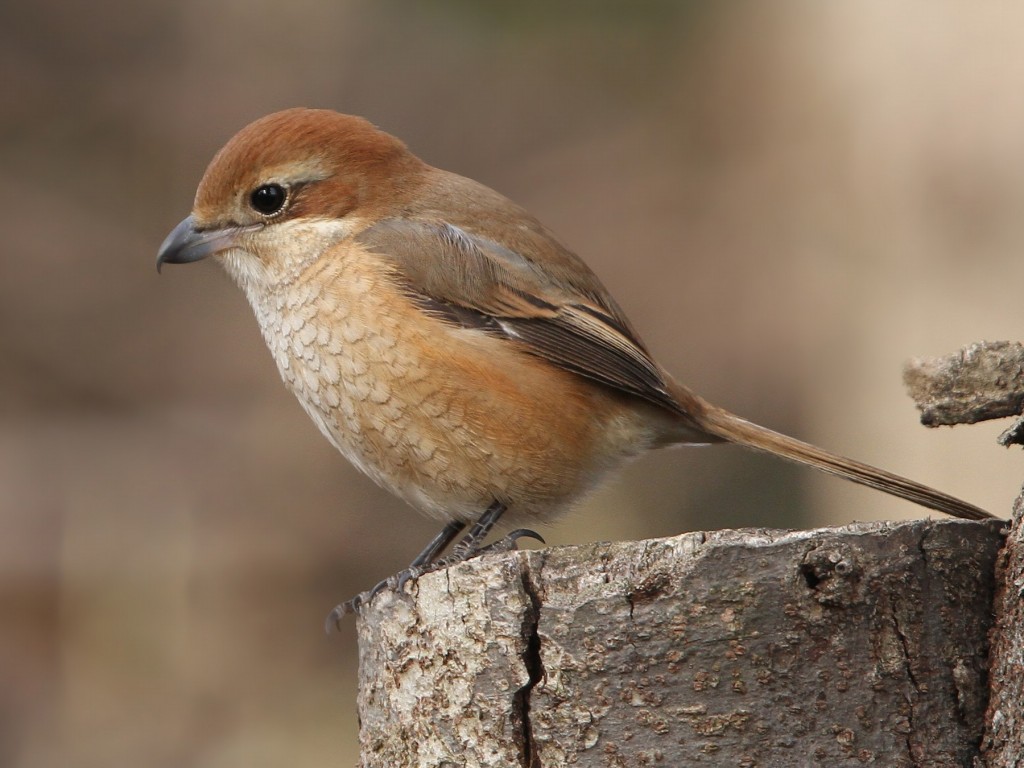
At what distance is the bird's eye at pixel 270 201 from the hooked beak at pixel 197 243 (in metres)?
0.07

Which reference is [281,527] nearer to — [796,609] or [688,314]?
[688,314]

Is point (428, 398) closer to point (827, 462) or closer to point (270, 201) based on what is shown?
point (270, 201)

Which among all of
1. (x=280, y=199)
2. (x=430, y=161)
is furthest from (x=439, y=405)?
(x=430, y=161)

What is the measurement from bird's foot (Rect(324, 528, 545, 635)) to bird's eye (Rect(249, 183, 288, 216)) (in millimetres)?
1118

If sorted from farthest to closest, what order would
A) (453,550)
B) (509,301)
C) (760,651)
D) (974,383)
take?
(509,301) → (453,550) → (974,383) → (760,651)

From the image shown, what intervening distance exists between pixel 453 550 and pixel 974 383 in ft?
5.26

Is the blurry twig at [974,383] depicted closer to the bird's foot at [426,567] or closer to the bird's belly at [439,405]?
the bird's foot at [426,567]

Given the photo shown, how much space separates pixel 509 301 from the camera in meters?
3.80

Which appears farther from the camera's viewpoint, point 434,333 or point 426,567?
point 434,333

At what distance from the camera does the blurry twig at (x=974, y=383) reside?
2537 mm

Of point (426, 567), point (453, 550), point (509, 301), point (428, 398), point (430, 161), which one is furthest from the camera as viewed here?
point (430, 161)

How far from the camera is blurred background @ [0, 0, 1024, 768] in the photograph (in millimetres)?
6449

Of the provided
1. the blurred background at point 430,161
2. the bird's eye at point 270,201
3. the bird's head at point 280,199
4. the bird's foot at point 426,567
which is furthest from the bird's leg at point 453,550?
the blurred background at point 430,161

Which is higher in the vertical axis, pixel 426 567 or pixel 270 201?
pixel 270 201
